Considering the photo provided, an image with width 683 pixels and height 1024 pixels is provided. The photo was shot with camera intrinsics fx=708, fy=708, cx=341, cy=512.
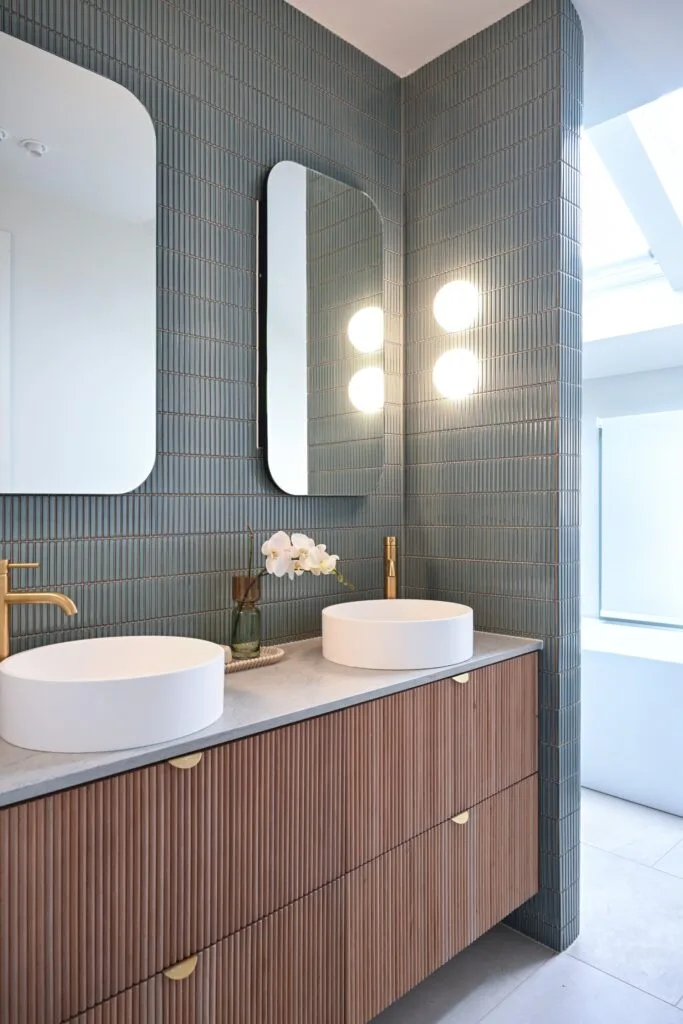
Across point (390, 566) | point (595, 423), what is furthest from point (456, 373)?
point (595, 423)

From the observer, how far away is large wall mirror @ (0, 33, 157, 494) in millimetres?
1426

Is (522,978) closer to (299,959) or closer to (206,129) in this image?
(299,959)

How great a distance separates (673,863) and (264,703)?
1.81 meters

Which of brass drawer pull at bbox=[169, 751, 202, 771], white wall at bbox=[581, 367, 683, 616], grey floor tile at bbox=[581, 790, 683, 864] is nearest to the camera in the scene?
brass drawer pull at bbox=[169, 751, 202, 771]

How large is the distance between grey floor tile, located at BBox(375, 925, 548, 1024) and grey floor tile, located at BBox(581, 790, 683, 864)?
25.2 inches

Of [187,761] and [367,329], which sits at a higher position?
[367,329]

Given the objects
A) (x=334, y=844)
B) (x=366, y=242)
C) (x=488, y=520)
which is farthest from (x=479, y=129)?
(x=334, y=844)

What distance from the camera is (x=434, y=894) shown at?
1646 millimetres

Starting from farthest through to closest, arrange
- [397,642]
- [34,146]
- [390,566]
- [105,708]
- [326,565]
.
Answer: [390,566] < [326,565] < [397,642] < [34,146] < [105,708]

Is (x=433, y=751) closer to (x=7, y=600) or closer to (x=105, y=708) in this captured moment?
(x=105, y=708)

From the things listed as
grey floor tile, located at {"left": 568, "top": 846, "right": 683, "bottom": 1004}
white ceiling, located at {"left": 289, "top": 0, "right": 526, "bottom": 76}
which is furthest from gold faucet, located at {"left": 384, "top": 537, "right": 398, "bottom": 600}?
white ceiling, located at {"left": 289, "top": 0, "right": 526, "bottom": 76}

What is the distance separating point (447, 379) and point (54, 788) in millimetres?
1617

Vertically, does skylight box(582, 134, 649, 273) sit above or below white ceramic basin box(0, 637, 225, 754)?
above

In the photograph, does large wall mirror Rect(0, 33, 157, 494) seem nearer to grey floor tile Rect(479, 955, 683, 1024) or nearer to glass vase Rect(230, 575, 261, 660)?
glass vase Rect(230, 575, 261, 660)
